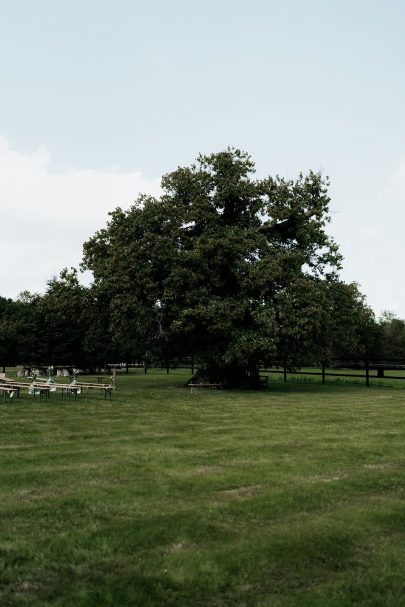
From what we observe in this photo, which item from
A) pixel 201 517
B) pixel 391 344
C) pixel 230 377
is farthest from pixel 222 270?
pixel 391 344

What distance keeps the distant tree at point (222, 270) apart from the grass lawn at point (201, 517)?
1575cm

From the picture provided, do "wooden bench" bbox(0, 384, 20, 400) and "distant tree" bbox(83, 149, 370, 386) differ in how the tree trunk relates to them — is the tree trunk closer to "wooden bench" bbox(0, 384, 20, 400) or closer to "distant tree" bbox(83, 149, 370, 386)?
"distant tree" bbox(83, 149, 370, 386)

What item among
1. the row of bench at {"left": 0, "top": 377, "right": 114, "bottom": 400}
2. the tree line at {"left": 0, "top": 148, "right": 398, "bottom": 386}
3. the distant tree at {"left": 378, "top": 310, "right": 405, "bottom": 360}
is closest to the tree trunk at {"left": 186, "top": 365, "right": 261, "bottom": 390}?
A: the tree line at {"left": 0, "top": 148, "right": 398, "bottom": 386}

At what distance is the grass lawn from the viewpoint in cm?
519

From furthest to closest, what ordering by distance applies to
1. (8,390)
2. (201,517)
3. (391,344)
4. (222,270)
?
(391,344) → (222,270) → (8,390) → (201,517)

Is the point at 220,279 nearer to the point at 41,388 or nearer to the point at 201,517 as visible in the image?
the point at 41,388

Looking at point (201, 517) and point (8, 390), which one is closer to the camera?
point (201, 517)

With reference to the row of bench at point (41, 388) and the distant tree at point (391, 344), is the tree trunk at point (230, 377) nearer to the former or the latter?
the row of bench at point (41, 388)

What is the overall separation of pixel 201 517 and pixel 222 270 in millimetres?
26503

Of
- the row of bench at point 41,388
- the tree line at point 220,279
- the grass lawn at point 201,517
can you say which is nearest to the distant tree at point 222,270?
the tree line at point 220,279

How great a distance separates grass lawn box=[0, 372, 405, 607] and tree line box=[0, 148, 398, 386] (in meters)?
15.9

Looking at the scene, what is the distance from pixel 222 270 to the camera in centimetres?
3325

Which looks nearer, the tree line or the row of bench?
the row of bench

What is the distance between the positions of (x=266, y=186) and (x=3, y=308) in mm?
74462
